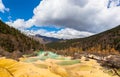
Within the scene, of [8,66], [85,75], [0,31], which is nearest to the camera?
[8,66]

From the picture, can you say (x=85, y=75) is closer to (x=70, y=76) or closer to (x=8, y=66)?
(x=70, y=76)

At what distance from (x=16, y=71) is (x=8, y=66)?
0.98 metres

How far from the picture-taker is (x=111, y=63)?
1142 inches

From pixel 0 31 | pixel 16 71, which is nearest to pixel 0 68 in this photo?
pixel 16 71

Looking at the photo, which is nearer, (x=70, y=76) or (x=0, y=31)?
(x=70, y=76)

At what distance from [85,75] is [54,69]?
4.21 meters

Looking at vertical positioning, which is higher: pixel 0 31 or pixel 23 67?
pixel 0 31

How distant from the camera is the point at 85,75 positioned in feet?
72.7

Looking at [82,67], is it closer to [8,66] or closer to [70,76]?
[70,76]

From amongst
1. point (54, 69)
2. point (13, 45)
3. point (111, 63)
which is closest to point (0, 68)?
point (54, 69)

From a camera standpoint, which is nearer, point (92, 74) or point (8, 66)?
point (8, 66)

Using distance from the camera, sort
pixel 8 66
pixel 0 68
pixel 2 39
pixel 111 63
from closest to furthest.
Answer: pixel 0 68 < pixel 8 66 < pixel 111 63 < pixel 2 39

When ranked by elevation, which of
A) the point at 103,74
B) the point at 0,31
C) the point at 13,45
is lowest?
the point at 103,74

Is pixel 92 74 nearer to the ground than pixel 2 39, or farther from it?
nearer to the ground
